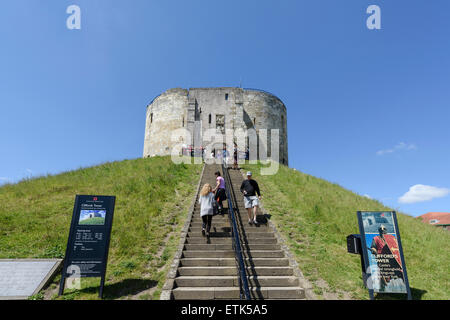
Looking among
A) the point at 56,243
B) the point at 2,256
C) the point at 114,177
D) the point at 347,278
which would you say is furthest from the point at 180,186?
the point at 347,278

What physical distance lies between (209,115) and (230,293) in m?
21.6

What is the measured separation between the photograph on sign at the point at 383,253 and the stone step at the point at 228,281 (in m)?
1.51

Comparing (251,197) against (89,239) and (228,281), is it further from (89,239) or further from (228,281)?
(89,239)

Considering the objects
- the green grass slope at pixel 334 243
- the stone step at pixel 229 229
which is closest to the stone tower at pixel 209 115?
the green grass slope at pixel 334 243

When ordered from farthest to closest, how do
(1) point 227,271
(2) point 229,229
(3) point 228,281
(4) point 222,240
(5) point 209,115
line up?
(5) point 209,115 → (2) point 229,229 → (4) point 222,240 → (1) point 227,271 → (3) point 228,281

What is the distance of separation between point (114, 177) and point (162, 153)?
13.6m

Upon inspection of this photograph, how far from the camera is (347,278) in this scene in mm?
5031

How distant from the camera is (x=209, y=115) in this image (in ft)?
81.0

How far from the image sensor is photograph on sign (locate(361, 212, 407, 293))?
4445 millimetres

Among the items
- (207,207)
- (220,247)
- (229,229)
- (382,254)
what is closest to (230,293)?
(220,247)

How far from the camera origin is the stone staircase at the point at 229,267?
4.44m

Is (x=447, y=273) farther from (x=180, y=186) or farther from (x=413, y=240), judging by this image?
(x=180, y=186)

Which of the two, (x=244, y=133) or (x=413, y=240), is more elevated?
(x=244, y=133)

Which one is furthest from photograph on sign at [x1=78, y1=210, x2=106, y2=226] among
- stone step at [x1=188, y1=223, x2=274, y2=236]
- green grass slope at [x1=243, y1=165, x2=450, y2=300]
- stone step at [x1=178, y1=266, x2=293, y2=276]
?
green grass slope at [x1=243, y1=165, x2=450, y2=300]
